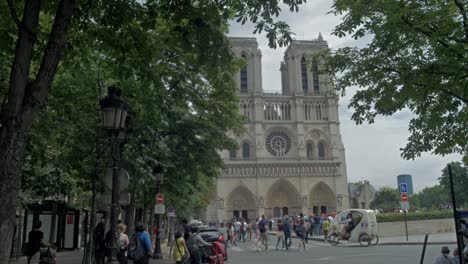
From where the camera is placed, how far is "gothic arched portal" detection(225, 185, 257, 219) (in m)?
67.7

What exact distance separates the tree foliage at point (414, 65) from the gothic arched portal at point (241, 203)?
187 feet

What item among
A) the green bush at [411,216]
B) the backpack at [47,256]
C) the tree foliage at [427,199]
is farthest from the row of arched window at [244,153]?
the backpack at [47,256]

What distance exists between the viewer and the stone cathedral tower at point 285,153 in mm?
67688

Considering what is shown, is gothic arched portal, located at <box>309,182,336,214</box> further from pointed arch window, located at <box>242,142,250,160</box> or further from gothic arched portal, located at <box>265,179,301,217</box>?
pointed arch window, located at <box>242,142,250,160</box>

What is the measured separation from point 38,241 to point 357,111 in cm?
808

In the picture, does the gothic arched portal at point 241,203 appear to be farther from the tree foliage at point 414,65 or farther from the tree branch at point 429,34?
the tree branch at point 429,34

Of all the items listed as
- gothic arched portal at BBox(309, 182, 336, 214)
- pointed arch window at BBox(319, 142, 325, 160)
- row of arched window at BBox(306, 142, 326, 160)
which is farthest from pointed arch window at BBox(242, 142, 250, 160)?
pointed arch window at BBox(319, 142, 325, 160)

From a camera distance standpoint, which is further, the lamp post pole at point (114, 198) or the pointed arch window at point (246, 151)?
the pointed arch window at point (246, 151)

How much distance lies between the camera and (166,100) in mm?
14672

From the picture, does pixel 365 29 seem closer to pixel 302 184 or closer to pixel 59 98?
pixel 59 98

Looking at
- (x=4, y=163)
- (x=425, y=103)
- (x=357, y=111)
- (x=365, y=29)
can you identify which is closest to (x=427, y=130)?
(x=425, y=103)

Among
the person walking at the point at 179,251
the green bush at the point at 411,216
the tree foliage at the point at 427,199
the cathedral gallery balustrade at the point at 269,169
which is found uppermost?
the cathedral gallery balustrade at the point at 269,169

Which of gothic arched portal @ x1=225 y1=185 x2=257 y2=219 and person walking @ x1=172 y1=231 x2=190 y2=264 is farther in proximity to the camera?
gothic arched portal @ x1=225 y1=185 x2=257 y2=219

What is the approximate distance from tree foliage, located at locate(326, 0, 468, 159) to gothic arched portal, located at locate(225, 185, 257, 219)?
5706 cm
